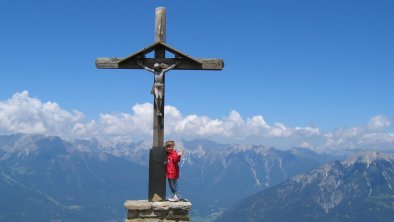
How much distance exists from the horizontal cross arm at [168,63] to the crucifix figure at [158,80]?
0.14 metres

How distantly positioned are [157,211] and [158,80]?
13.9ft

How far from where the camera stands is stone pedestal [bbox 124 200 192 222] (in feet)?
53.6

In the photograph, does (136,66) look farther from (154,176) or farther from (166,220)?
(166,220)

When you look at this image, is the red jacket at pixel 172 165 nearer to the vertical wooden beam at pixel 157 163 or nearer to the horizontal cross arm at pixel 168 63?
the vertical wooden beam at pixel 157 163

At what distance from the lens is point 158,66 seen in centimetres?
1761

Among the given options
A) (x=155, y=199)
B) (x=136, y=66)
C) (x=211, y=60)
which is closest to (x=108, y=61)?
(x=136, y=66)

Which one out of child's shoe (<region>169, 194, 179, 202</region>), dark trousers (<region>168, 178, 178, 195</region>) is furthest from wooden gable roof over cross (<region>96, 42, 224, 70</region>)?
child's shoe (<region>169, 194, 179, 202</region>)

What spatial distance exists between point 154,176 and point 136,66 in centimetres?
366

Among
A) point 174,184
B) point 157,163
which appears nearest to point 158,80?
point 157,163

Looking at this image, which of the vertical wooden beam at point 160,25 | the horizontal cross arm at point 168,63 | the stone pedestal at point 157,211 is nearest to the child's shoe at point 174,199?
the stone pedestal at point 157,211

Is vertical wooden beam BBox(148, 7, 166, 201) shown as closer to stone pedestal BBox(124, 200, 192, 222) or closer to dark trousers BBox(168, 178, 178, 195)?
dark trousers BBox(168, 178, 178, 195)

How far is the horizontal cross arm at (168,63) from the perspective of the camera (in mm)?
17406

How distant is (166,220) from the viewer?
16.3m

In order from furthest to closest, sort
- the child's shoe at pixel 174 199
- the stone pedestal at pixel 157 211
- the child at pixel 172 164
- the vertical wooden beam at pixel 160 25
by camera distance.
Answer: the vertical wooden beam at pixel 160 25, the child at pixel 172 164, the child's shoe at pixel 174 199, the stone pedestal at pixel 157 211
